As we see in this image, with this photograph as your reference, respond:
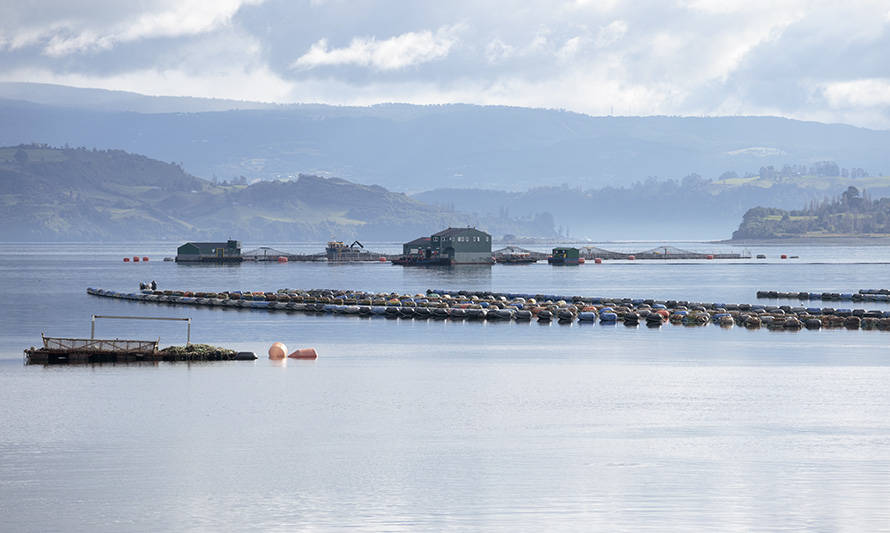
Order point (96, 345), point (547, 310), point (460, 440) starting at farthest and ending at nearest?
point (547, 310) < point (96, 345) < point (460, 440)

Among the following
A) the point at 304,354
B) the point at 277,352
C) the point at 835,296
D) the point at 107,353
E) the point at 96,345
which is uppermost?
the point at 835,296

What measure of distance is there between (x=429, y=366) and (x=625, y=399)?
18599 millimetres

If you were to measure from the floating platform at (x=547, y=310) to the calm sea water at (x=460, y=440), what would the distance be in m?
18.4

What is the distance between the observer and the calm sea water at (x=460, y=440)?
35.6m

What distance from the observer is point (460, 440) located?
157 feet

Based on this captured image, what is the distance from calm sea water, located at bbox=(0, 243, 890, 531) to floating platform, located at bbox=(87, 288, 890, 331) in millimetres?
18425

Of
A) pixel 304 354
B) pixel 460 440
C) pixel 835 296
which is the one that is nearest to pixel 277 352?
→ pixel 304 354

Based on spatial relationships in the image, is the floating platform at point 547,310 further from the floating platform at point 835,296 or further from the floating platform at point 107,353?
the floating platform at point 107,353

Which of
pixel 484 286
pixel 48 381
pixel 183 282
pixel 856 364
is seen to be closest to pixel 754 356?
Result: pixel 856 364

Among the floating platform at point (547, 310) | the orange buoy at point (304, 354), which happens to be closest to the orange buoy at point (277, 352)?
the orange buoy at point (304, 354)

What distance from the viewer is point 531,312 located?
11638 cm

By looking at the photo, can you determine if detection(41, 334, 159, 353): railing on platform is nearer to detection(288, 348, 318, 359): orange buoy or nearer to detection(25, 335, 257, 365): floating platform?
detection(25, 335, 257, 365): floating platform

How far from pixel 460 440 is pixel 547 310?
67.4m

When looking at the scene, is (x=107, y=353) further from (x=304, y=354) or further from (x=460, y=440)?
(x=460, y=440)
